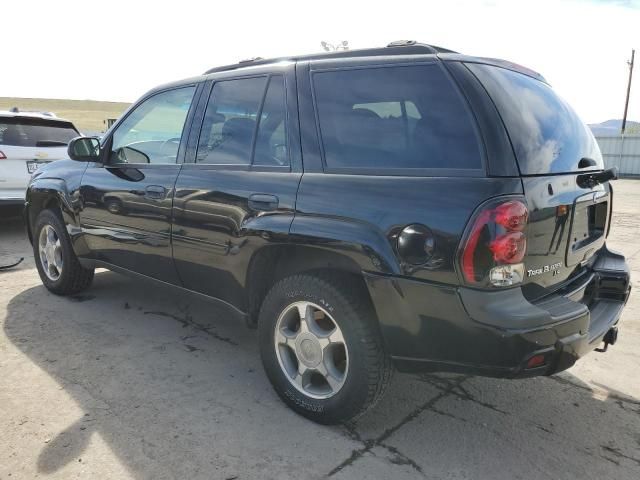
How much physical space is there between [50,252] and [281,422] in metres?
3.12

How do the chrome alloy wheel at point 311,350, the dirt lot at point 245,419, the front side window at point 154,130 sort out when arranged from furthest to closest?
the front side window at point 154,130 → the chrome alloy wheel at point 311,350 → the dirt lot at point 245,419

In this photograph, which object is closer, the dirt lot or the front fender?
the dirt lot

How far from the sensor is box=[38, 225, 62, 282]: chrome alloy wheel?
4.75 meters

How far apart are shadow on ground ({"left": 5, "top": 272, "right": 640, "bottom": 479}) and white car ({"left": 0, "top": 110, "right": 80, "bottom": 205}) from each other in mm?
4027

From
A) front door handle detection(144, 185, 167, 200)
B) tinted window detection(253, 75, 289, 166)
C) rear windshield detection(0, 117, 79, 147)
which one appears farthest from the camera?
rear windshield detection(0, 117, 79, 147)

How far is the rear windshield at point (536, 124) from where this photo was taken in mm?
2326

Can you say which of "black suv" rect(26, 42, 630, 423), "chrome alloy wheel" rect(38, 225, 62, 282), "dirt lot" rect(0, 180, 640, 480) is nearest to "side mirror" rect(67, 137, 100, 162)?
"black suv" rect(26, 42, 630, 423)

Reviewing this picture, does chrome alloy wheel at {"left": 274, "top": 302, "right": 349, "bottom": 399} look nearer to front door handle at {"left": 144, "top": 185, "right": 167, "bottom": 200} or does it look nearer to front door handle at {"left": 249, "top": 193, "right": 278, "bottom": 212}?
front door handle at {"left": 249, "top": 193, "right": 278, "bottom": 212}

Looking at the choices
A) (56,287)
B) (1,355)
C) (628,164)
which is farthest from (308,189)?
(628,164)

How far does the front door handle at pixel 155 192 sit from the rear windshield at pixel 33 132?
4.83m

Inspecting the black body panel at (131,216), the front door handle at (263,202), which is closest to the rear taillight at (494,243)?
the front door handle at (263,202)

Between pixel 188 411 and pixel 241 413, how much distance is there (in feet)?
0.96

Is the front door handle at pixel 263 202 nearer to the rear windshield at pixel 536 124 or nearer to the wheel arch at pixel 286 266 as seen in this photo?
the wheel arch at pixel 286 266

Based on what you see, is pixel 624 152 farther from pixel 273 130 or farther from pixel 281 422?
pixel 281 422
